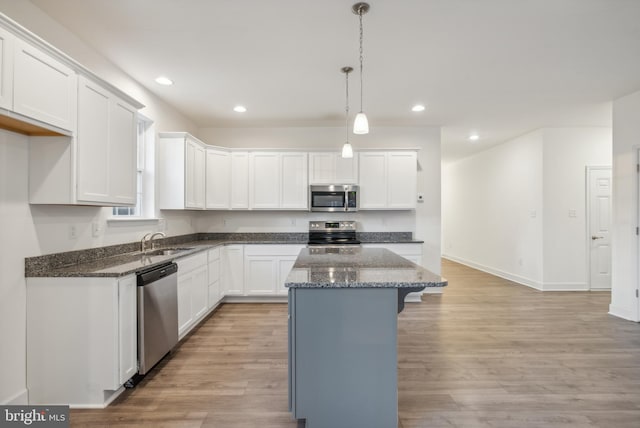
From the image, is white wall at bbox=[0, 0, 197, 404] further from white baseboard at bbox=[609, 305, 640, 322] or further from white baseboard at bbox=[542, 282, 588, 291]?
white baseboard at bbox=[542, 282, 588, 291]

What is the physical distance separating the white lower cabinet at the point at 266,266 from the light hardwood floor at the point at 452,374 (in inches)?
16.6

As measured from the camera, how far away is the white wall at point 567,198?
198 inches

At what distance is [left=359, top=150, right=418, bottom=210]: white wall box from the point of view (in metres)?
4.59

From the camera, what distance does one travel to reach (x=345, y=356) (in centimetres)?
172

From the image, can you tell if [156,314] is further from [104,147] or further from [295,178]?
[295,178]

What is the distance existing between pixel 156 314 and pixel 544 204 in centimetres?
589

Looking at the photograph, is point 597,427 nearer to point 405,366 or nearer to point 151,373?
point 405,366

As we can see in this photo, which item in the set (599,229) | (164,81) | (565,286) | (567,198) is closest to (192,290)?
(164,81)

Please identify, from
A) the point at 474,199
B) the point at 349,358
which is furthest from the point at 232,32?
the point at 474,199

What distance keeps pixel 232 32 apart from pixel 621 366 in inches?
172

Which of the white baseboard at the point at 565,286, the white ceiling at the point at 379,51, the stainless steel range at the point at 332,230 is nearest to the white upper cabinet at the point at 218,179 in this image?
the white ceiling at the point at 379,51

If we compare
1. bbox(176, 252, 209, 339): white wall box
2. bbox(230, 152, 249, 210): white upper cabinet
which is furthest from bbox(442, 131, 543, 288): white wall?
bbox(176, 252, 209, 339): white wall box

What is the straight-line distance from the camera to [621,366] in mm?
2566

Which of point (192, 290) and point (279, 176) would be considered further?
point (279, 176)
